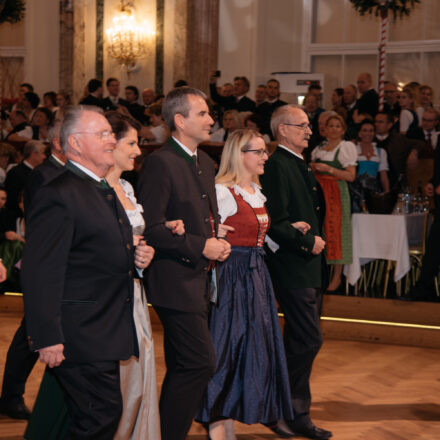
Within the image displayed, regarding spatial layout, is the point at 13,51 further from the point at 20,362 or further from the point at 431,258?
the point at 20,362

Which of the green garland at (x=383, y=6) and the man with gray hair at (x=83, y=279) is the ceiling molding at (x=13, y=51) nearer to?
the green garland at (x=383, y=6)

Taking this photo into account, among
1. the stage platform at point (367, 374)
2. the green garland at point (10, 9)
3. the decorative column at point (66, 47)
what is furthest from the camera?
the decorative column at point (66, 47)

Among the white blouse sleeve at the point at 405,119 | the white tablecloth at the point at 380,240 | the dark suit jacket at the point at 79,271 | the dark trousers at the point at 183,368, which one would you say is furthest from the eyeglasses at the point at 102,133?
the white blouse sleeve at the point at 405,119

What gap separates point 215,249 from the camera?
10.1 ft

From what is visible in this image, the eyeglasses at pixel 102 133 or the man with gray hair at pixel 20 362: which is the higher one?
the eyeglasses at pixel 102 133

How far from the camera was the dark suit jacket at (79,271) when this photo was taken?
2.39m

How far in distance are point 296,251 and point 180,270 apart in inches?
35.2

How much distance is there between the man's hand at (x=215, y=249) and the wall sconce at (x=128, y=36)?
→ 10024 millimetres

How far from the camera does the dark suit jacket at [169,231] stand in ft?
9.87

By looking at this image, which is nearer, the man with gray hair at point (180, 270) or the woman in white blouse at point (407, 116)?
the man with gray hair at point (180, 270)

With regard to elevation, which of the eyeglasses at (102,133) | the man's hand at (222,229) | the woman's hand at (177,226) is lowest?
the man's hand at (222,229)

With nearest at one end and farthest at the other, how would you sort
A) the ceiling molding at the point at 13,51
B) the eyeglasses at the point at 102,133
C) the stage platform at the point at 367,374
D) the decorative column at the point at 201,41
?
the eyeglasses at the point at 102,133 < the stage platform at the point at 367,374 < the decorative column at the point at 201,41 < the ceiling molding at the point at 13,51

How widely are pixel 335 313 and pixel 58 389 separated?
366cm

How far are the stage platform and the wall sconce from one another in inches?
268
